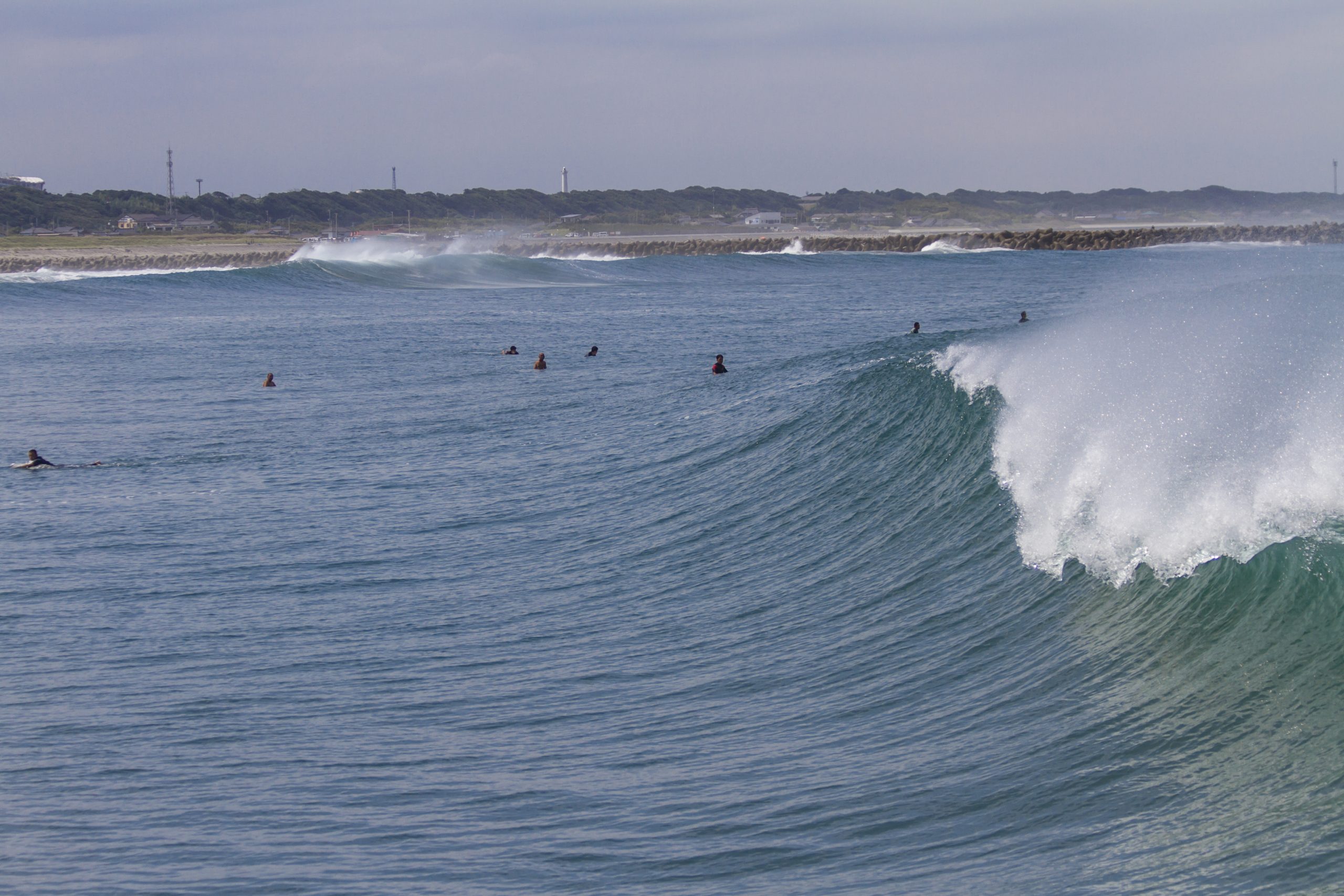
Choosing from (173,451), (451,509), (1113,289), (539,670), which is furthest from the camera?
(1113,289)

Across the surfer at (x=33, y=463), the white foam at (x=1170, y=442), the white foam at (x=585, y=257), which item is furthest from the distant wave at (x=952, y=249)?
the white foam at (x=1170, y=442)

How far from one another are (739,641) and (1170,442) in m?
3.74

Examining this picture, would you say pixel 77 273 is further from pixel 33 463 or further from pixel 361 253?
pixel 33 463

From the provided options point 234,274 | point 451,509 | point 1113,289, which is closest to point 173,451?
point 451,509

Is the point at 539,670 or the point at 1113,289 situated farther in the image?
the point at 1113,289

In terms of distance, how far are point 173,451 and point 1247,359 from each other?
16602mm

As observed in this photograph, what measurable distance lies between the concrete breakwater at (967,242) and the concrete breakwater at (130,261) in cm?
2159

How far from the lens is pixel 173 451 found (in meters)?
21.7

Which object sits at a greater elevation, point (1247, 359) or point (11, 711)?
point (1247, 359)

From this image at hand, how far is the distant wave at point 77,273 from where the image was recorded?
234ft

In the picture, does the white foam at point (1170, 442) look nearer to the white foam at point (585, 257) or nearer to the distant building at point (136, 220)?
the white foam at point (585, 257)

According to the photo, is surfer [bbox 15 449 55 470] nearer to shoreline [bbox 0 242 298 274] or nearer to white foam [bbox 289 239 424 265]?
shoreline [bbox 0 242 298 274]

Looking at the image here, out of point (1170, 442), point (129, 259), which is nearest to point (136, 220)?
point (129, 259)

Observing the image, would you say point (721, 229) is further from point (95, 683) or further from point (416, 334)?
point (95, 683)
